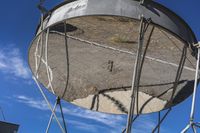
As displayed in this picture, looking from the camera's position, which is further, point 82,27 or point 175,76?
point 175,76

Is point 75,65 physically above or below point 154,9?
above

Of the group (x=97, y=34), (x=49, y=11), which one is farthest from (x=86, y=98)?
(x=49, y=11)

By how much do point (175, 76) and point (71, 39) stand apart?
423 centimetres

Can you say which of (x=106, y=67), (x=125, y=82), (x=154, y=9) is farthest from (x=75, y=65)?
(x=154, y=9)

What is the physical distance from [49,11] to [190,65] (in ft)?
16.6

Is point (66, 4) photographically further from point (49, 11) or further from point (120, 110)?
point (120, 110)

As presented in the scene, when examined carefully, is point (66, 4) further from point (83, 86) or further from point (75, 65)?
point (83, 86)

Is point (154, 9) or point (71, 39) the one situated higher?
point (71, 39)

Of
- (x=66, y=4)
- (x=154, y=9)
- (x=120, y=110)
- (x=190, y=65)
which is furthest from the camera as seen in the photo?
(x=120, y=110)

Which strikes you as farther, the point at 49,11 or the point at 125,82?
the point at 125,82

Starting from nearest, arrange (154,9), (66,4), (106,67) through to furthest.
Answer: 1. (154,9)
2. (66,4)
3. (106,67)

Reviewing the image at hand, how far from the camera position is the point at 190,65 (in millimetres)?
12703

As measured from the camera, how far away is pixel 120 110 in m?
15.9

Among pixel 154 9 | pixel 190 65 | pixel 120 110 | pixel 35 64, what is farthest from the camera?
pixel 120 110
